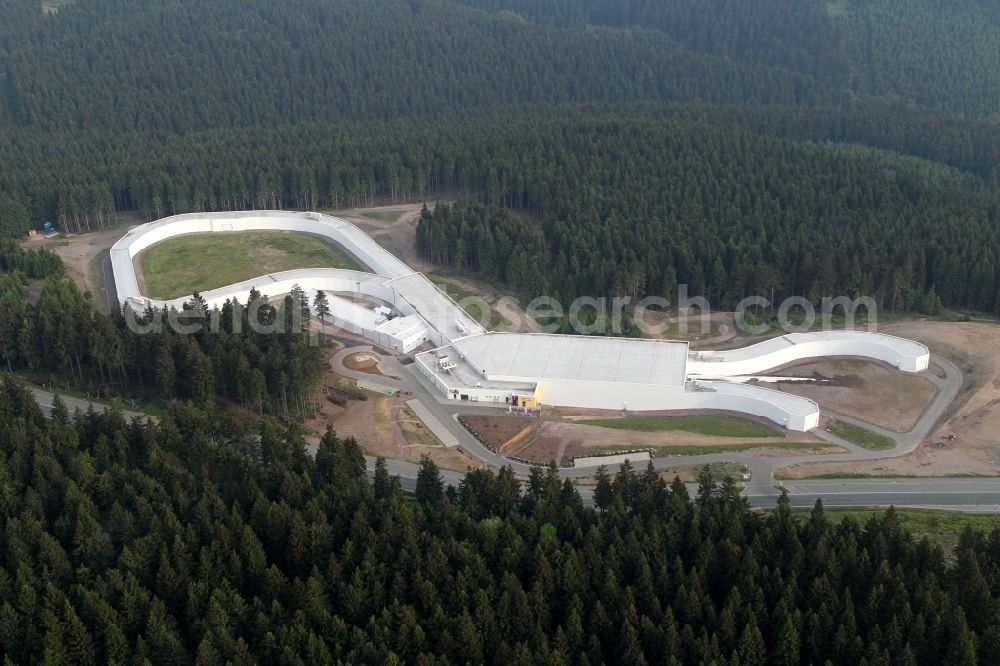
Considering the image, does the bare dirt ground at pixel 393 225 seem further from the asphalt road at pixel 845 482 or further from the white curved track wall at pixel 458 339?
the asphalt road at pixel 845 482

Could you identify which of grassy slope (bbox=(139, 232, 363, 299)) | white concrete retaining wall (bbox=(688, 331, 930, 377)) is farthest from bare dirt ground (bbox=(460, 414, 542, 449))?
grassy slope (bbox=(139, 232, 363, 299))

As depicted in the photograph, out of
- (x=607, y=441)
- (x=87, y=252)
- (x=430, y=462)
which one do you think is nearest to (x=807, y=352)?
(x=607, y=441)

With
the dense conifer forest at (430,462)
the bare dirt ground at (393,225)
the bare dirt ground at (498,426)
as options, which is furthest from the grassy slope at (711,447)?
the bare dirt ground at (393,225)

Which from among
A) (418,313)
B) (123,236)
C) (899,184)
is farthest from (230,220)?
(899,184)

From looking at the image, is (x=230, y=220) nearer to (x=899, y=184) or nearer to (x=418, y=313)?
(x=418, y=313)

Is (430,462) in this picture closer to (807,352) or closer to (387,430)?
(387,430)

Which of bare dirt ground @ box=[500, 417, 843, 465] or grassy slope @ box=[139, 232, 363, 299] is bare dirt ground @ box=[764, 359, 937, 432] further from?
grassy slope @ box=[139, 232, 363, 299]
